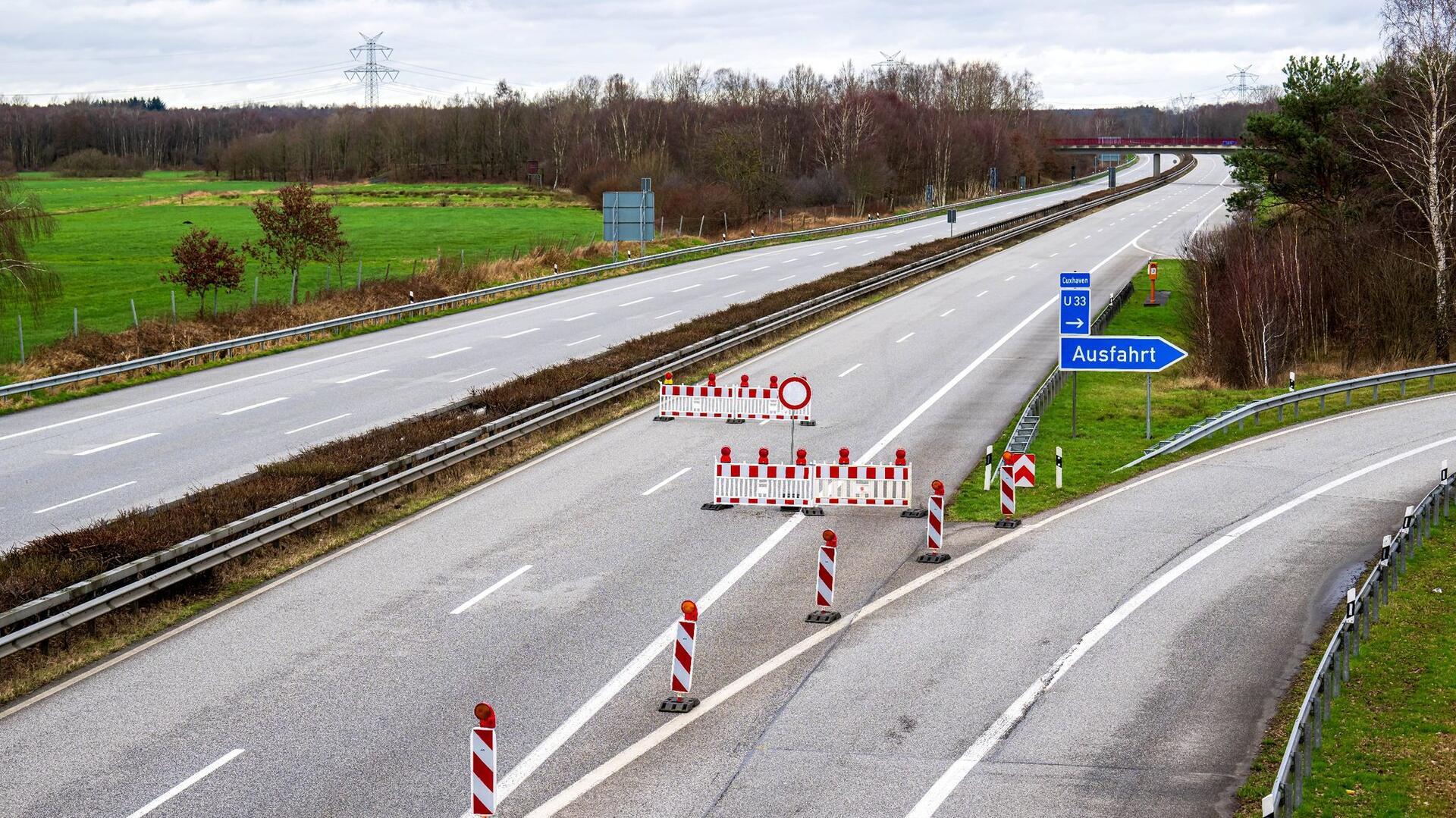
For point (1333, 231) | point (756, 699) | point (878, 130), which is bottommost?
point (756, 699)

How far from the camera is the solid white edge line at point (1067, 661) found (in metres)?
10.9

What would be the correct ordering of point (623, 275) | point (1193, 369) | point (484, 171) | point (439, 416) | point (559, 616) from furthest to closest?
1. point (484, 171)
2. point (623, 275)
3. point (1193, 369)
4. point (439, 416)
5. point (559, 616)

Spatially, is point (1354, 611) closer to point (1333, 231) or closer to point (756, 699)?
point (756, 699)

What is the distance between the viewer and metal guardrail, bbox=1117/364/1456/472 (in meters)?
25.9

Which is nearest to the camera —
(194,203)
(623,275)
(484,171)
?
(623,275)

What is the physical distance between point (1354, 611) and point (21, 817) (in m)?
12.2

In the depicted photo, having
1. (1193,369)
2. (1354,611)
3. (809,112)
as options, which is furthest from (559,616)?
(809,112)

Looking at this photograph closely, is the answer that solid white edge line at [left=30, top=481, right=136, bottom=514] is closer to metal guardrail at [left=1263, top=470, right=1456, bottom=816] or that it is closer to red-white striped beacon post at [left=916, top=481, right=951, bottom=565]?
red-white striped beacon post at [left=916, top=481, right=951, bottom=565]

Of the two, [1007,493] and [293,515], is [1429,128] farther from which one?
[293,515]

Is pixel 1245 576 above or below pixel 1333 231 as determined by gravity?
below

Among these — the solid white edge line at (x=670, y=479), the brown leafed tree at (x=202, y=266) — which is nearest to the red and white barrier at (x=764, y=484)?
the solid white edge line at (x=670, y=479)

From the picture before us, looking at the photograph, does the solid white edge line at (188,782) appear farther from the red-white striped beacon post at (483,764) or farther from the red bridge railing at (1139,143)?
the red bridge railing at (1139,143)

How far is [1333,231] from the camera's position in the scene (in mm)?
45094

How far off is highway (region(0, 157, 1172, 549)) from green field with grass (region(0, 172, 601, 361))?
9735 millimetres
